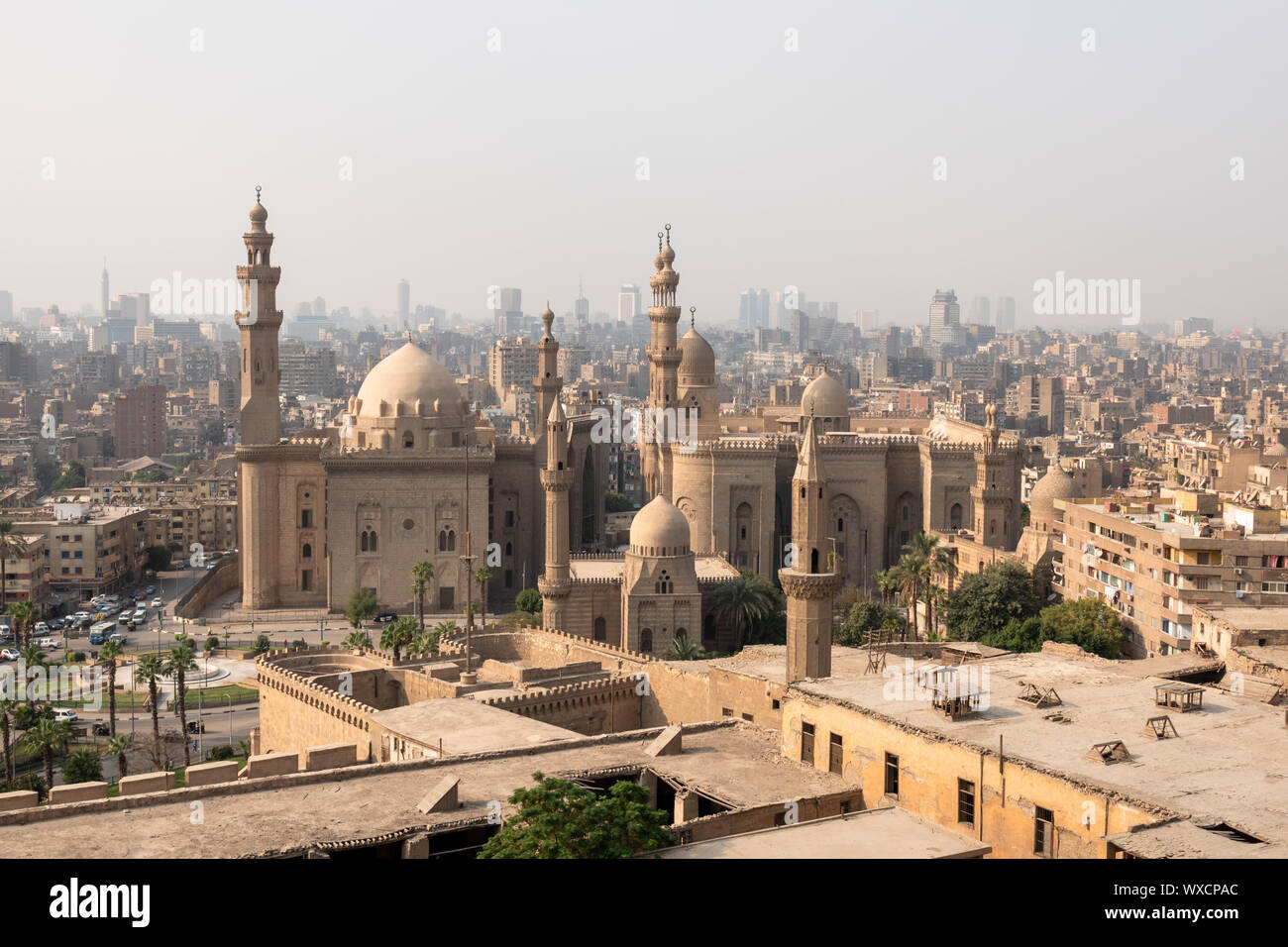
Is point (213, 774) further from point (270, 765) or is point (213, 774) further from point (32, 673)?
point (32, 673)

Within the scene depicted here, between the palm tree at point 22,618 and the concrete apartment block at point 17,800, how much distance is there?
25.6m

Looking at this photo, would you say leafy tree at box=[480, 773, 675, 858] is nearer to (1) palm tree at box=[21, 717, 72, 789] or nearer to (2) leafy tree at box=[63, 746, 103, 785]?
(1) palm tree at box=[21, 717, 72, 789]

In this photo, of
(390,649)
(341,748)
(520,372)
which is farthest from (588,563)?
(520,372)

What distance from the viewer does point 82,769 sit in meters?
35.3

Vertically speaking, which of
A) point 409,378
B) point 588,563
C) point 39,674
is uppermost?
point 409,378

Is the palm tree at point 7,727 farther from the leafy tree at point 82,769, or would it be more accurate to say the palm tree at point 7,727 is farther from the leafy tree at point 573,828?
the leafy tree at point 573,828

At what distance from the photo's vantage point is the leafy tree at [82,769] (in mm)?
35062

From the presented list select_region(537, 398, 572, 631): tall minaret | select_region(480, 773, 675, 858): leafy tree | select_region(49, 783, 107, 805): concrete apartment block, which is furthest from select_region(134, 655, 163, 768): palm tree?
select_region(480, 773, 675, 858): leafy tree

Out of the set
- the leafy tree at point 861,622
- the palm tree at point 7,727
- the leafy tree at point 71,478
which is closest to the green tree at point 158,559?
the leafy tree at point 71,478

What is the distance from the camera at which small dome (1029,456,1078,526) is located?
171ft

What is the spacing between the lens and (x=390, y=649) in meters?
46.4

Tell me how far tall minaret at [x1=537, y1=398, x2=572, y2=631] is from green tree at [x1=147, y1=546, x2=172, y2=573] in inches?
1311

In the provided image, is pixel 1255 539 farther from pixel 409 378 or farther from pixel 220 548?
pixel 220 548

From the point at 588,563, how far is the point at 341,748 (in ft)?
77.6
